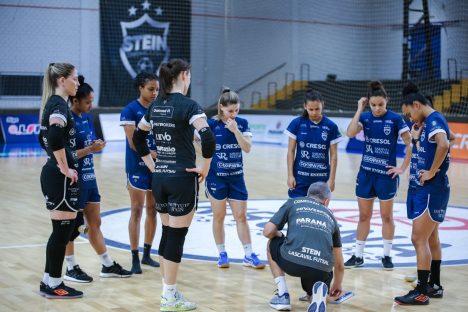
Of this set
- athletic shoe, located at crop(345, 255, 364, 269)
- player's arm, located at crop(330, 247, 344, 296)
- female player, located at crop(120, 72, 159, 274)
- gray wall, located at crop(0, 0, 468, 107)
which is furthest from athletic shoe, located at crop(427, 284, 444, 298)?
gray wall, located at crop(0, 0, 468, 107)

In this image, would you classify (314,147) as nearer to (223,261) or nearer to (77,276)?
(223,261)

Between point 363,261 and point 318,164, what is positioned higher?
point 318,164

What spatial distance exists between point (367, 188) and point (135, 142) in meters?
2.70

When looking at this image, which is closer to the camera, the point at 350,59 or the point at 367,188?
the point at 367,188

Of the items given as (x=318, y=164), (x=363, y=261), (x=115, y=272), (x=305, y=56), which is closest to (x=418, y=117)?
(x=318, y=164)

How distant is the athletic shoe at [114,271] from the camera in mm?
7002

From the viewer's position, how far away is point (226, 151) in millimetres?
7594

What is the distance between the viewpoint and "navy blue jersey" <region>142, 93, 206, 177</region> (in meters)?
5.62

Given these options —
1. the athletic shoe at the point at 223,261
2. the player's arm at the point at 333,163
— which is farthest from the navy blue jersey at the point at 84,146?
the player's arm at the point at 333,163

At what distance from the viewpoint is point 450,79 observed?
22.7 metres

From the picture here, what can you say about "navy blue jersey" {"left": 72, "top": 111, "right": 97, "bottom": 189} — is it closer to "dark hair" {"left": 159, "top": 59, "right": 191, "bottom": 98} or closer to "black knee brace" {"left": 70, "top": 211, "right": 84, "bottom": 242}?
"black knee brace" {"left": 70, "top": 211, "right": 84, "bottom": 242}

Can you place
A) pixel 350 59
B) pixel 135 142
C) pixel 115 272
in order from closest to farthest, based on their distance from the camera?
pixel 135 142 < pixel 115 272 < pixel 350 59

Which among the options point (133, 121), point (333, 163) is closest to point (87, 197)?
point (133, 121)

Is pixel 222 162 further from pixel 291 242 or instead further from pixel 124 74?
pixel 124 74
